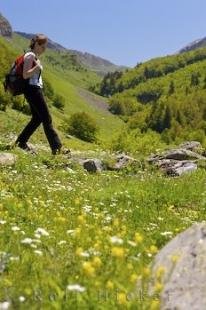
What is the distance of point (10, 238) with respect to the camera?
22.2 ft

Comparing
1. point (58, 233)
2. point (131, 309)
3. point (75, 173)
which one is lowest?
point (75, 173)

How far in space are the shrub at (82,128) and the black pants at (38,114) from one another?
151ft

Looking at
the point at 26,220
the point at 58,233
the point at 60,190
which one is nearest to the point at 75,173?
the point at 60,190

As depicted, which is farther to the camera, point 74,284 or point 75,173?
point 75,173

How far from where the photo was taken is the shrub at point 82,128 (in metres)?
67.5

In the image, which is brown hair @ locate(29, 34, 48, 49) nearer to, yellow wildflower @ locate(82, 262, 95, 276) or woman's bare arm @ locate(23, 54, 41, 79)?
woman's bare arm @ locate(23, 54, 41, 79)

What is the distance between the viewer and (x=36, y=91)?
1823 cm

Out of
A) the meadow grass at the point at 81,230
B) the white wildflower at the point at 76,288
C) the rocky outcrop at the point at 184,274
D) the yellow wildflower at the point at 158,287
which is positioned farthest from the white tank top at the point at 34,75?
the white wildflower at the point at 76,288

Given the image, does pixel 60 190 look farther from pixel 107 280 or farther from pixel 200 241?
pixel 107 280

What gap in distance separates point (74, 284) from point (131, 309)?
44 centimetres

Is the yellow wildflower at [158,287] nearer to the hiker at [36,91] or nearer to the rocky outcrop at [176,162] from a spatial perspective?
the hiker at [36,91]

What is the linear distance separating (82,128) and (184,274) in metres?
66.0

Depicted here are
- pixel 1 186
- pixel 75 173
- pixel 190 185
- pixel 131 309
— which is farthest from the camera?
pixel 75 173

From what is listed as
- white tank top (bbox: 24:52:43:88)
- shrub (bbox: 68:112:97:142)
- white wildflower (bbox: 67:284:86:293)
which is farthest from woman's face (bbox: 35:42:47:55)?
shrub (bbox: 68:112:97:142)
